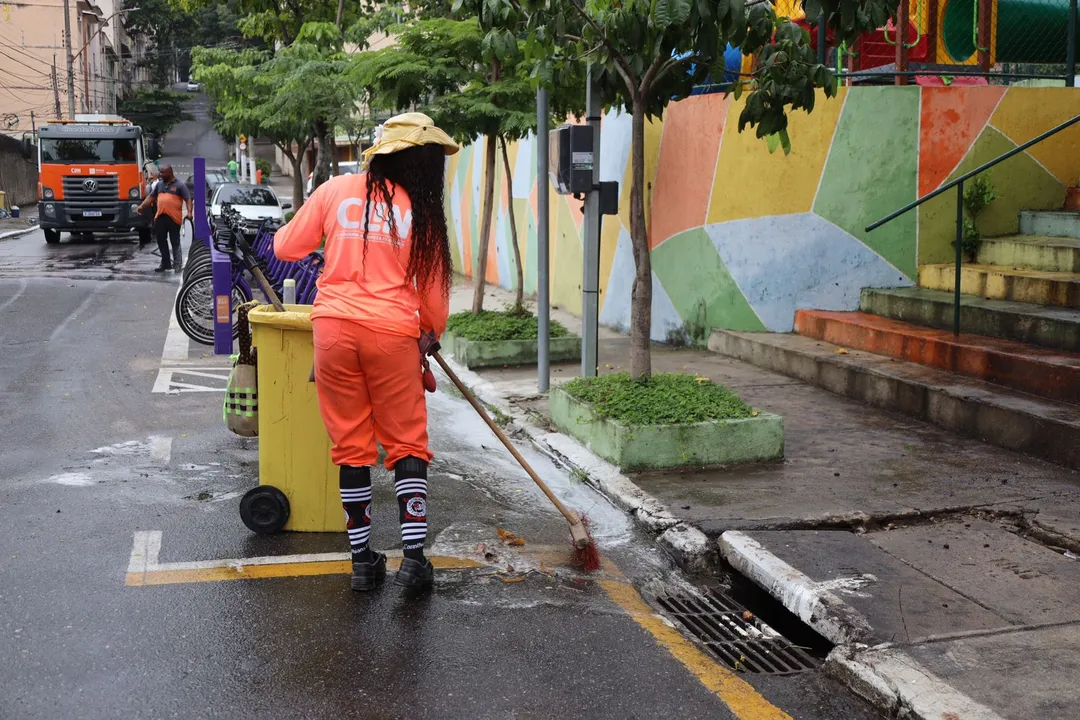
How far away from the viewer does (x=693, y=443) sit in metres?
6.74

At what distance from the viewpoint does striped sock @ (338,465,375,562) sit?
4781mm

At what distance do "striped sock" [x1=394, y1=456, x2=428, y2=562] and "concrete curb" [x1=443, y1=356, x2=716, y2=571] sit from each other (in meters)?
1.36

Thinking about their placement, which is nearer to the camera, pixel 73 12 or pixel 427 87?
pixel 427 87

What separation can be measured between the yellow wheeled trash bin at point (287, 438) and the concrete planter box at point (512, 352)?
505 cm

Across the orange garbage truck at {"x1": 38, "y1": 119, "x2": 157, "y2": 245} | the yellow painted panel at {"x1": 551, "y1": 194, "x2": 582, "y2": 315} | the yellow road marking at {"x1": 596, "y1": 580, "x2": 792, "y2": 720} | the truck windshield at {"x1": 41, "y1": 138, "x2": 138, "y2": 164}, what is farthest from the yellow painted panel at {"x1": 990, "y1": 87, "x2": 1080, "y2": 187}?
the truck windshield at {"x1": 41, "y1": 138, "x2": 138, "y2": 164}

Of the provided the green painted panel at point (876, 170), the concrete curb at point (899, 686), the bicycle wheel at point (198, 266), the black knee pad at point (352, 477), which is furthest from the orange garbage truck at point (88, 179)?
the concrete curb at point (899, 686)

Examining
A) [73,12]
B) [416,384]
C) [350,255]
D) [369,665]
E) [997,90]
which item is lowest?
[369,665]

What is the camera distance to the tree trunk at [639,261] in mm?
7176

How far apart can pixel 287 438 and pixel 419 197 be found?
1.44 meters

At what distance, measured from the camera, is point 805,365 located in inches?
364

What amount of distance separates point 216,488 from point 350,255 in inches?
89.7

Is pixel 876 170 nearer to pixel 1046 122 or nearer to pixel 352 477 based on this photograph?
pixel 1046 122

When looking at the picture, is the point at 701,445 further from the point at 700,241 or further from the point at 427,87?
the point at 427,87

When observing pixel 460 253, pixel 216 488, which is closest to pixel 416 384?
pixel 216 488
